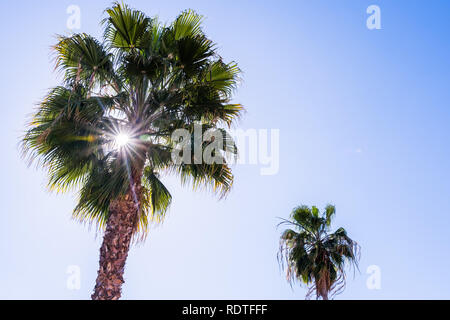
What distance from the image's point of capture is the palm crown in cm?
614

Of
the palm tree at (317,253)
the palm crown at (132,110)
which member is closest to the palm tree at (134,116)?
the palm crown at (132,110)

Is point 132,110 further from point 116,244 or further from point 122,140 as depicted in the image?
point 116,244

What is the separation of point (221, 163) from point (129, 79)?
2.54m

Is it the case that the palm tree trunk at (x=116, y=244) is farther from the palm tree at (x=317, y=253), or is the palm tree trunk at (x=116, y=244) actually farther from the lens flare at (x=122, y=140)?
the palm tree at (x=317, y=253)

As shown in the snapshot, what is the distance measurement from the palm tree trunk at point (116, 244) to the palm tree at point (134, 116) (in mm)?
35

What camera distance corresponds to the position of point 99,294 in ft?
16.3

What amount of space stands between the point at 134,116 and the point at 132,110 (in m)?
0.16

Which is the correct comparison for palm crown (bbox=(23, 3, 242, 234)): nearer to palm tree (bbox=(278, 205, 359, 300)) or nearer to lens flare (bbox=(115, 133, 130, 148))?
lens flare (bbox=(115, 133, 130, 148))

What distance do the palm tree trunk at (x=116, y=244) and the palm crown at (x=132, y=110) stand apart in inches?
9.4

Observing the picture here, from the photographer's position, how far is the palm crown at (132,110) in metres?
6.14

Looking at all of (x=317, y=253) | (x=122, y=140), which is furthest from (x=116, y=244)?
(x=317, y=253)

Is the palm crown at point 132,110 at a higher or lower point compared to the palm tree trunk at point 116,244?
higher

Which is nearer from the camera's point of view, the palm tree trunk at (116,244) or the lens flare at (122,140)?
the palm tree trunk at (116,244)
